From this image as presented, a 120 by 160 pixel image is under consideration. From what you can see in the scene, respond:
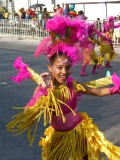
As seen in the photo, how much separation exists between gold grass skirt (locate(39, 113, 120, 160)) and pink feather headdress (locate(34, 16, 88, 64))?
715mm

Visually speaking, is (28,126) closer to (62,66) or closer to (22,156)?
(62,66)

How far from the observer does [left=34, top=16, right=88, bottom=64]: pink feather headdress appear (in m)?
3.79

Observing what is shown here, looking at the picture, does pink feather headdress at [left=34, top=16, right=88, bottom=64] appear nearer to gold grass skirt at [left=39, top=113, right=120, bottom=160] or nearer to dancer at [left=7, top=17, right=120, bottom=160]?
dancer at [left=7, top=17, right=120, bottom=160]

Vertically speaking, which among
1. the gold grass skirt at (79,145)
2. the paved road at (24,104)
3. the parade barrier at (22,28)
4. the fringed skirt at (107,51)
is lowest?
the paved road at (24,104)

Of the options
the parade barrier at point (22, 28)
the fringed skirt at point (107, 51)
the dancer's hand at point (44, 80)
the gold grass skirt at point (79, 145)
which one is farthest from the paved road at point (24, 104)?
the parade barrier at point (22, 28)

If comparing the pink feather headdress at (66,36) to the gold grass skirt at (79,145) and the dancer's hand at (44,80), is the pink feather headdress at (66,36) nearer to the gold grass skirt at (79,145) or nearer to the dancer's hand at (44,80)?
the dancer's hand at (44,80)

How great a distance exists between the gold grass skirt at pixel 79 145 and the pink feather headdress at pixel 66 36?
2.35ft

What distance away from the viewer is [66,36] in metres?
3.86

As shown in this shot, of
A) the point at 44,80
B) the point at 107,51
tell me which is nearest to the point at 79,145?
the point at 44,80

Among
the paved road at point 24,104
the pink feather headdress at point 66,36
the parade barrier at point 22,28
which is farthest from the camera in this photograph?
the parade barrier at point 22,28

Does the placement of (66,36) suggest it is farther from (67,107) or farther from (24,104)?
(24,104)

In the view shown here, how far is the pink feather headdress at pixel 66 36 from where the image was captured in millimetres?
3793

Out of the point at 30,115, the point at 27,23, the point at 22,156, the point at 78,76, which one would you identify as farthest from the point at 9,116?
the point at 27,23

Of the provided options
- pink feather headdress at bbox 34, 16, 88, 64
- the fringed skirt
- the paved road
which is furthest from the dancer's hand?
the fringed skirt
